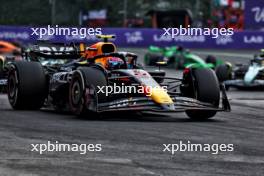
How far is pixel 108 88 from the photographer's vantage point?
11539mm

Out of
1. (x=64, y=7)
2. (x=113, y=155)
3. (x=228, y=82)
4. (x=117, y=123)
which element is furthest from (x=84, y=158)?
(x=64, y=7)

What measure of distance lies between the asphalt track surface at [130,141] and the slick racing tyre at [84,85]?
191 millimetres

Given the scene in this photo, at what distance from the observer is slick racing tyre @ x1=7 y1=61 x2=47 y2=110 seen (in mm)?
12820

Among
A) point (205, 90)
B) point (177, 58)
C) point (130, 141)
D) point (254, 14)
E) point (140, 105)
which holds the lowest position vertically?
point (177, 58)

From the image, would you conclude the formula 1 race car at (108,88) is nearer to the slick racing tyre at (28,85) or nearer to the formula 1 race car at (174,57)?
the slick racing tyre at (28,85)

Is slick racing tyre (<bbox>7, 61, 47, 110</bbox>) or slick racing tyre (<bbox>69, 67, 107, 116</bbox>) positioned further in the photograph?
slick racing tyre (<bbox>7, 61, 47, 110</bbox>)

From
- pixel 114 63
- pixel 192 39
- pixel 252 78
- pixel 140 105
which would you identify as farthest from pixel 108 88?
pixel 192 39

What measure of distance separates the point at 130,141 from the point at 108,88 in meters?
2.69

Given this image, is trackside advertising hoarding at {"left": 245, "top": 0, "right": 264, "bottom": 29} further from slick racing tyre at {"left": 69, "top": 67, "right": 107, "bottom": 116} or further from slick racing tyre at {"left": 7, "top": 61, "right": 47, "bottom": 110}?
slick racing tyre at {"left": 69, "top": 67, "right": 107, "bottom": 116}

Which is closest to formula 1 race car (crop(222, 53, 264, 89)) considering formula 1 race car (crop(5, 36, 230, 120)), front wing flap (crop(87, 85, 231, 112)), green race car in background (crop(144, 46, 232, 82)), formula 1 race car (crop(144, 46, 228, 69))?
green race car in background (crop(144, 46, 232, 82))

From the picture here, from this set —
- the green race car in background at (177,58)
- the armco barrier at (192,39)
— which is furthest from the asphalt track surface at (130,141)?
the armco barrier at (192,39)

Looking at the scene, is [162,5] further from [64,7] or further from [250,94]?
[250,94]

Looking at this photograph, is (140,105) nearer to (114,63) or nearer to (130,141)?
(114,63)

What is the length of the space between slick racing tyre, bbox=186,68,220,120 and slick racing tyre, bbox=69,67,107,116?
59.4 inches
